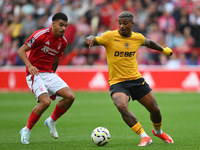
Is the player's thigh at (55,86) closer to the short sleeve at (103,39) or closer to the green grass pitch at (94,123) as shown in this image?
the green grass pitch at (94,123)

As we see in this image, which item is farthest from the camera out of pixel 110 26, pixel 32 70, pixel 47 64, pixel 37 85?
pixel 110 26

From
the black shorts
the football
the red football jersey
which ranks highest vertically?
the red football jersey

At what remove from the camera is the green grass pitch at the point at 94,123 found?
768 cm

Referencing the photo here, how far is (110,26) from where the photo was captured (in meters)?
20.8

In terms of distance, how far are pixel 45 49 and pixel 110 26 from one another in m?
12.7

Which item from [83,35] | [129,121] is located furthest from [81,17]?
[129,121]

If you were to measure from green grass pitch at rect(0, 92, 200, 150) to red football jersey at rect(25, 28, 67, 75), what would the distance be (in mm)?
1478

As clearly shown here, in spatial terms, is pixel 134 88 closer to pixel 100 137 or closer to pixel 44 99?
pixel 100 137

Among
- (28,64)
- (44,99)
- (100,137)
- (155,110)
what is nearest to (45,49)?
(28,64)

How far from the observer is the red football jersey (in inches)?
324

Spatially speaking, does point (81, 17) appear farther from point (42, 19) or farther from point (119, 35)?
point (119, 35)

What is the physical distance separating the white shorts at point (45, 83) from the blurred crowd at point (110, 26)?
36.9 feet

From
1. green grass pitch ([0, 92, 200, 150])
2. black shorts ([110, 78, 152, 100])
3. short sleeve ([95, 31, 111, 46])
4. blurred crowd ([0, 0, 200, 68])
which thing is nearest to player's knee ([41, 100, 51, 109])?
green grass pitch ([0, 92, 200, 150])

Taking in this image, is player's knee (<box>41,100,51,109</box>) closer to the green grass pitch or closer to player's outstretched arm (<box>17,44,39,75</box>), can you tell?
player's outstretched arm (<box>17,44,39,75</box>)
